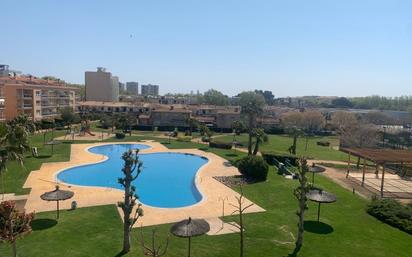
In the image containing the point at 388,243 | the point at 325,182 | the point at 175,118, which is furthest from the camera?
the point at 175,118

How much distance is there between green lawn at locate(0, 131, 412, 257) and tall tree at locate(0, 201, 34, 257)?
3.12 meters

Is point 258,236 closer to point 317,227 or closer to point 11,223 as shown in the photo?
point 317,227

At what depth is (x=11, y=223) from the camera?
44.8ft

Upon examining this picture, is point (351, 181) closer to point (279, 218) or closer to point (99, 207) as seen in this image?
point (279, 218)

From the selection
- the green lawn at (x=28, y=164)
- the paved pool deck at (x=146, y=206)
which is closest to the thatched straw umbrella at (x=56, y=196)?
the paved pool deck at (x=146, y=206)

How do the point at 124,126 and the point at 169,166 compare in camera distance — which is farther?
the point at 124,126

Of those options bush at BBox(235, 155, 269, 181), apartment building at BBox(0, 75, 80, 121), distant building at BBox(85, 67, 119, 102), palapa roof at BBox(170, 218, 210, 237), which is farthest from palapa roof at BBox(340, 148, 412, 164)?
distant building at BBox(85, 67, 119, 102)

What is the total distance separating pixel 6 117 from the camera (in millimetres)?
68375

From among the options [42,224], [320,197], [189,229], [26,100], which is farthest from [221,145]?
[26,100]

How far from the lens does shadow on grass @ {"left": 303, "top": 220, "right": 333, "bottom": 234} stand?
69.6 ft

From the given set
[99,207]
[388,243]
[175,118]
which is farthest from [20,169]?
[175,118]

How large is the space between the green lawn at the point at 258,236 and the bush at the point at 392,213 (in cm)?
53

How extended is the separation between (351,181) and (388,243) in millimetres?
15289

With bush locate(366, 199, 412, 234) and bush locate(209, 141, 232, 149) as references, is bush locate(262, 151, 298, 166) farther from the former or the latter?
bush locate(366, 199, 412, 234)
